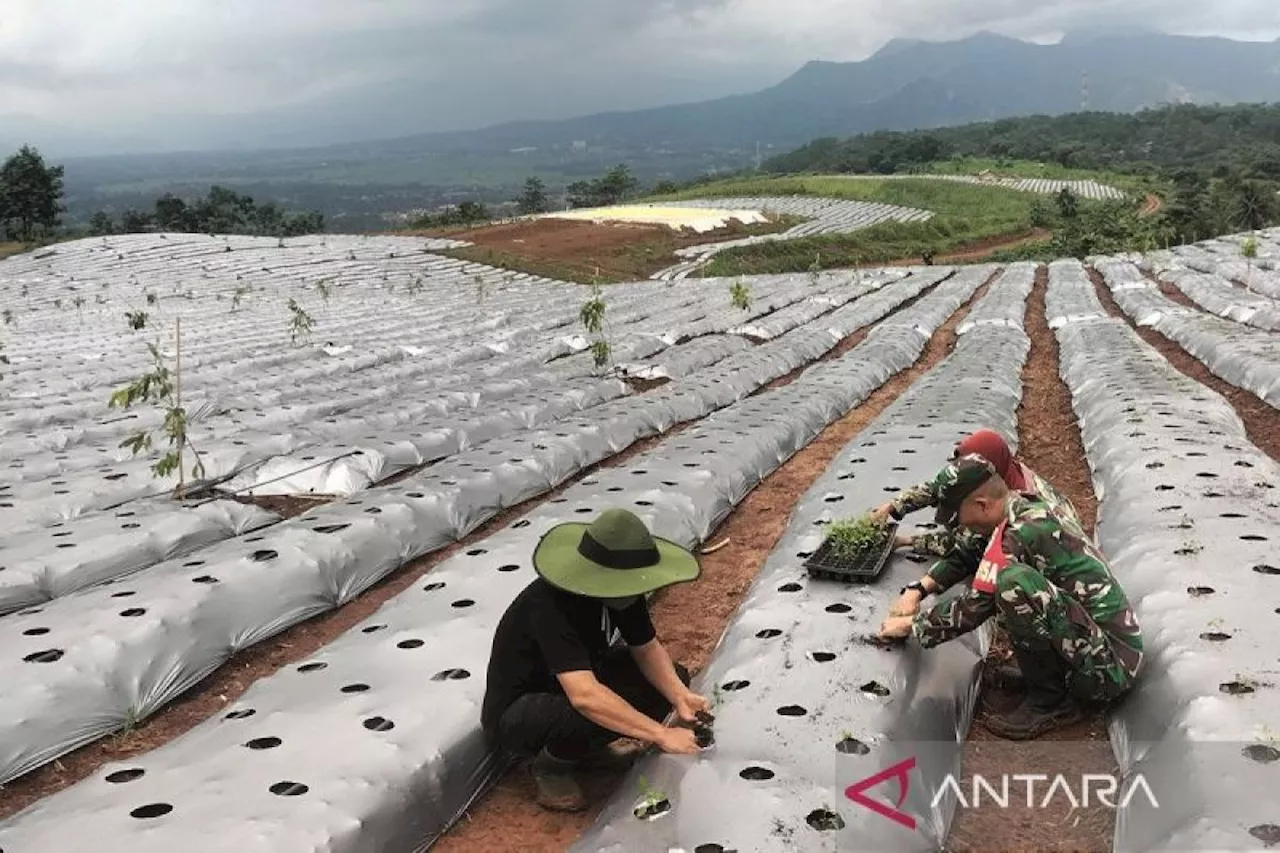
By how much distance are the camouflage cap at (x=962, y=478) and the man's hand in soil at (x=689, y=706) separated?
4.56ft

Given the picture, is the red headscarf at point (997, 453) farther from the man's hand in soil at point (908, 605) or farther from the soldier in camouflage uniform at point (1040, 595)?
the man's hand in soil at point (908, 605)

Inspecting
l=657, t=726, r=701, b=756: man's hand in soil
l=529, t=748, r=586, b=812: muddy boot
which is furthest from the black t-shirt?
l=657, t=726, r=701, b=756: man's hand in soil

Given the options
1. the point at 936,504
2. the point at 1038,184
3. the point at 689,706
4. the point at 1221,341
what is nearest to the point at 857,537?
the point at 936,504

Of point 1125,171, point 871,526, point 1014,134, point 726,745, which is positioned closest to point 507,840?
point 726,745

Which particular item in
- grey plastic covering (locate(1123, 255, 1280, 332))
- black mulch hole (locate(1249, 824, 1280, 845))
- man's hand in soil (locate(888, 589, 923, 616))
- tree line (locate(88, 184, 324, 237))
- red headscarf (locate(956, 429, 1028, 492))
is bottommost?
grey plastic covering (locate(1123, 255, 1280, 332))

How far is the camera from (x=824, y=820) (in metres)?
3.23

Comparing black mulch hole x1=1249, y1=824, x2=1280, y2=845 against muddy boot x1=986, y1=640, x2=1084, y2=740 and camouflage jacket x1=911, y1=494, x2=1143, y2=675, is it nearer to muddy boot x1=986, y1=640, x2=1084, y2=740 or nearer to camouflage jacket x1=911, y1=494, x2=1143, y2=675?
camouflage jacket x1=911, y1=494, x2=1143, y2=675

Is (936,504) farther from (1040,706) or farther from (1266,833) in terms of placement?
(1266,833)

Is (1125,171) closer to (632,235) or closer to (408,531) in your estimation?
(632,235)

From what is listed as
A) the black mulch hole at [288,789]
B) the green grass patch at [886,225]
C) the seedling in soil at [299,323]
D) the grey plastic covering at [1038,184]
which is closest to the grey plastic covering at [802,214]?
the green grass patch at [886,225]

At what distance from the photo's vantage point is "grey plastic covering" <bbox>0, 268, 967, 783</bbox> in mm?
4484

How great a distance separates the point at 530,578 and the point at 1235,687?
3.65 m

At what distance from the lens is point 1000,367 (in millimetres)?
12656

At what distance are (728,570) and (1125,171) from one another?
89436mm
